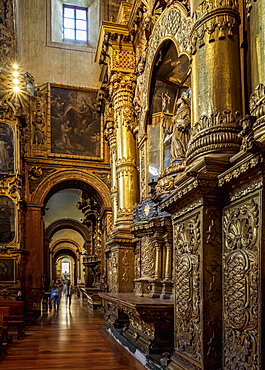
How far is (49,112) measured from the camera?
1346cm

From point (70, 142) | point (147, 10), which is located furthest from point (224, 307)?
point (70, 142)

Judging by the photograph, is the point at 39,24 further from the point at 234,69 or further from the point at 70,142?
the point at 234,69

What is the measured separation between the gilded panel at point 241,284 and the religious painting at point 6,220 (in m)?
9.67

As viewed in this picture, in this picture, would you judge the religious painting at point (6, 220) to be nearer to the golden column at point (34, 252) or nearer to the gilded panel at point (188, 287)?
the golden column at point (34, 252)

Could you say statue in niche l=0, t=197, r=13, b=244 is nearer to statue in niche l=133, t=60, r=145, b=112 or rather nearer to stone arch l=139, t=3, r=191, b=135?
statue in niche l=133, t=60, r=145, b=112

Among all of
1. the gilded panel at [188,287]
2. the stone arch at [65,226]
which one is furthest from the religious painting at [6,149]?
the stone arch at [65,226]

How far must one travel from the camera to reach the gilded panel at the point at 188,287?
336 centimetres

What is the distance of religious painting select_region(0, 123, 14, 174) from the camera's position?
39.6ft

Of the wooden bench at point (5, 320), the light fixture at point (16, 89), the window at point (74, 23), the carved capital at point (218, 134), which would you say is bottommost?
the wooden bench at point (5, 320)

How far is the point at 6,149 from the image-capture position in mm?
12164

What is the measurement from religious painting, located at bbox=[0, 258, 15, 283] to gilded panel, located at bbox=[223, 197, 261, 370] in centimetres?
950

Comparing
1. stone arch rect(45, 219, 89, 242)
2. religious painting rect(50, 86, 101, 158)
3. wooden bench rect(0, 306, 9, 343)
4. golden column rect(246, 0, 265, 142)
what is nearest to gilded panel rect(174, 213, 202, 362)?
golden column rect(246, 0, 265, 142)

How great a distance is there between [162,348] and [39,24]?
12.5 m

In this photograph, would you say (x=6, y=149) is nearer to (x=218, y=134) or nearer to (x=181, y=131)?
(x=181, y=131)
